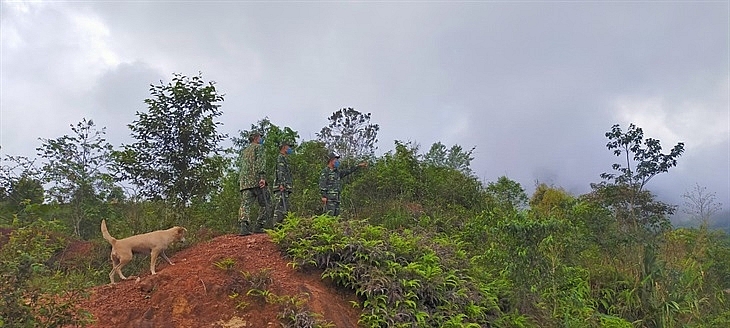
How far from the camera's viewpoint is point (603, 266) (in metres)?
10.3

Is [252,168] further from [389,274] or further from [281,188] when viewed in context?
[389,274]

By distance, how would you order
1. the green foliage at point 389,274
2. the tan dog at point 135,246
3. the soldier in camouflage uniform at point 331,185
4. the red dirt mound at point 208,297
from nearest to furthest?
the red dirt mound at point 208,297 → the green foliage at point 389,274 → the tan dog at point 135,246 → the soldier in camouflage uniform at point 331,185

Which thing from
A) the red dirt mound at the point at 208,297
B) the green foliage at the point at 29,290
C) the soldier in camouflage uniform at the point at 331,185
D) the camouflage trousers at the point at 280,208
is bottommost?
the red dirt mound at the point at 208,297

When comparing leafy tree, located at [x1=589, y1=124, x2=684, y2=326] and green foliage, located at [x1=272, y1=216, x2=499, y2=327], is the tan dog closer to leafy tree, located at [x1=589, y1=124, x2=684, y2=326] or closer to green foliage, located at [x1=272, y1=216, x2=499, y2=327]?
green foliage, located at [x1=272, y1=216, x2=499, y2=327]

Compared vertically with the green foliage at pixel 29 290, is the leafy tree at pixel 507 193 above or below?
above

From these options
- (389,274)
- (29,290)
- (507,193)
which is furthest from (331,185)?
(507,193)

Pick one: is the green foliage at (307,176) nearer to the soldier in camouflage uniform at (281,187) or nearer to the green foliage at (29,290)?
the soldier in camouflage uniform at (281,187)

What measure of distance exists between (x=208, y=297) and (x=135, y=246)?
50.9 inches

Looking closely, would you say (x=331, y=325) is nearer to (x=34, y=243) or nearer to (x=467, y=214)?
(x=34, y=243)

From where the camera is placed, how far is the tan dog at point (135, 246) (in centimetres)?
697

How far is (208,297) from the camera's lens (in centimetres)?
643

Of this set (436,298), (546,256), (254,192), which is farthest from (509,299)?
(254,192)

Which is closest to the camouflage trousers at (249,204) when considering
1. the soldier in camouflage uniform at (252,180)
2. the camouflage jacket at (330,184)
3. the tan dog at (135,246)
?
the soldier in camouflage uniform at (252,180)

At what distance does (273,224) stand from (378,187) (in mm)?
5215
